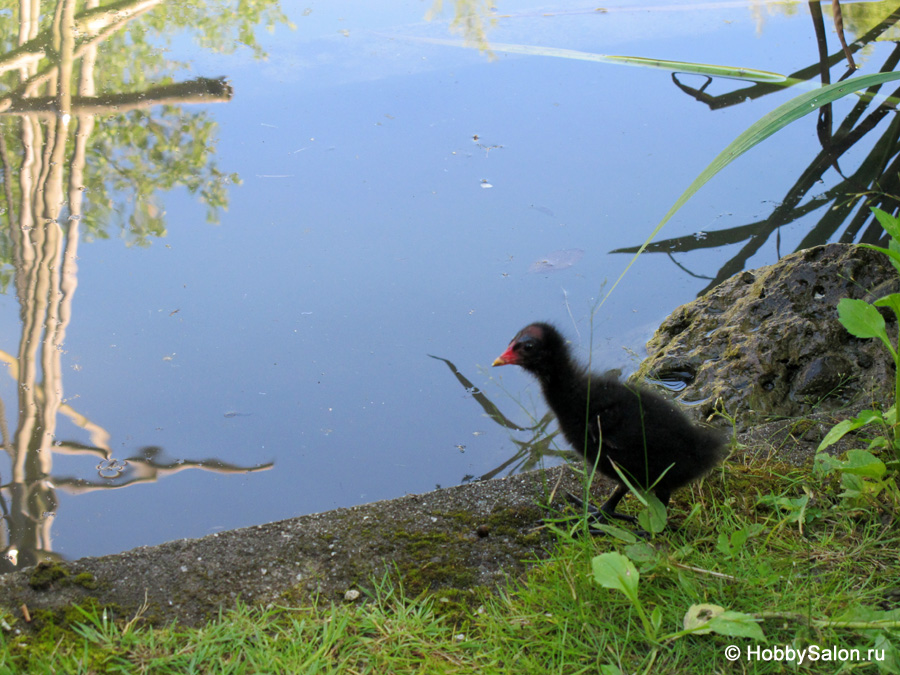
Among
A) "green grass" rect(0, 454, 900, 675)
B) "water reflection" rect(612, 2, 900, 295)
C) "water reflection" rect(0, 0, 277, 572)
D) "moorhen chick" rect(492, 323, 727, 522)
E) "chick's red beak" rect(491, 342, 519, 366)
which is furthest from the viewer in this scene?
"water reflection" rect(612, 2, 900, 295)

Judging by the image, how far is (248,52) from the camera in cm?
607

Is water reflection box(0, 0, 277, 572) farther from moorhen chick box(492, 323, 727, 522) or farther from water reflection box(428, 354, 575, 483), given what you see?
moorhen chick box(492, 323, 727, 522)

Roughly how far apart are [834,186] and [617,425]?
311 centimetres

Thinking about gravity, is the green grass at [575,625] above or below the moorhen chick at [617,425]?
below

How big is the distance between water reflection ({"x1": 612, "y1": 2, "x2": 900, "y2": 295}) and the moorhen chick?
5.33 feet

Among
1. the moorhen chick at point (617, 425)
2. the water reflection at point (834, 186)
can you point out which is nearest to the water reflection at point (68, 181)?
the moorhen chick at point (617, 425)

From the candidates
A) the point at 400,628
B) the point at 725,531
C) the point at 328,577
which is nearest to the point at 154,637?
the point at 328,577

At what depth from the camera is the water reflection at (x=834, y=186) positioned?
4254 mm

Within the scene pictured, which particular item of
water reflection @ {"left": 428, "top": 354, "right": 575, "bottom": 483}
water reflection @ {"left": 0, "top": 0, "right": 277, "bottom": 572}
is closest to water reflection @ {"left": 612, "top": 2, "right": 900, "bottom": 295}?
water reflection @ {"left": 428, "top": 354, "right": 575, "bottom": 483}

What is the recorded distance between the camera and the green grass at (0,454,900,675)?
1912 millimetres

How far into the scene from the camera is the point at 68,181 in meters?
4.37

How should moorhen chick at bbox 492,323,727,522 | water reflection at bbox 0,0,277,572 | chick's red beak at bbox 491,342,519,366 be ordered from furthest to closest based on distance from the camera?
1. water reflection at bbox 0,0,277,572
2. chick's red beak at bbox 491,342,519,366
3. moorhen chick at bbox 492,323,727,522

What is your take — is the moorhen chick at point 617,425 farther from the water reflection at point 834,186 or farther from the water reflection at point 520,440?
the water reflection at point 834,186

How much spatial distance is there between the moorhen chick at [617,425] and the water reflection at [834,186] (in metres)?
1.63
